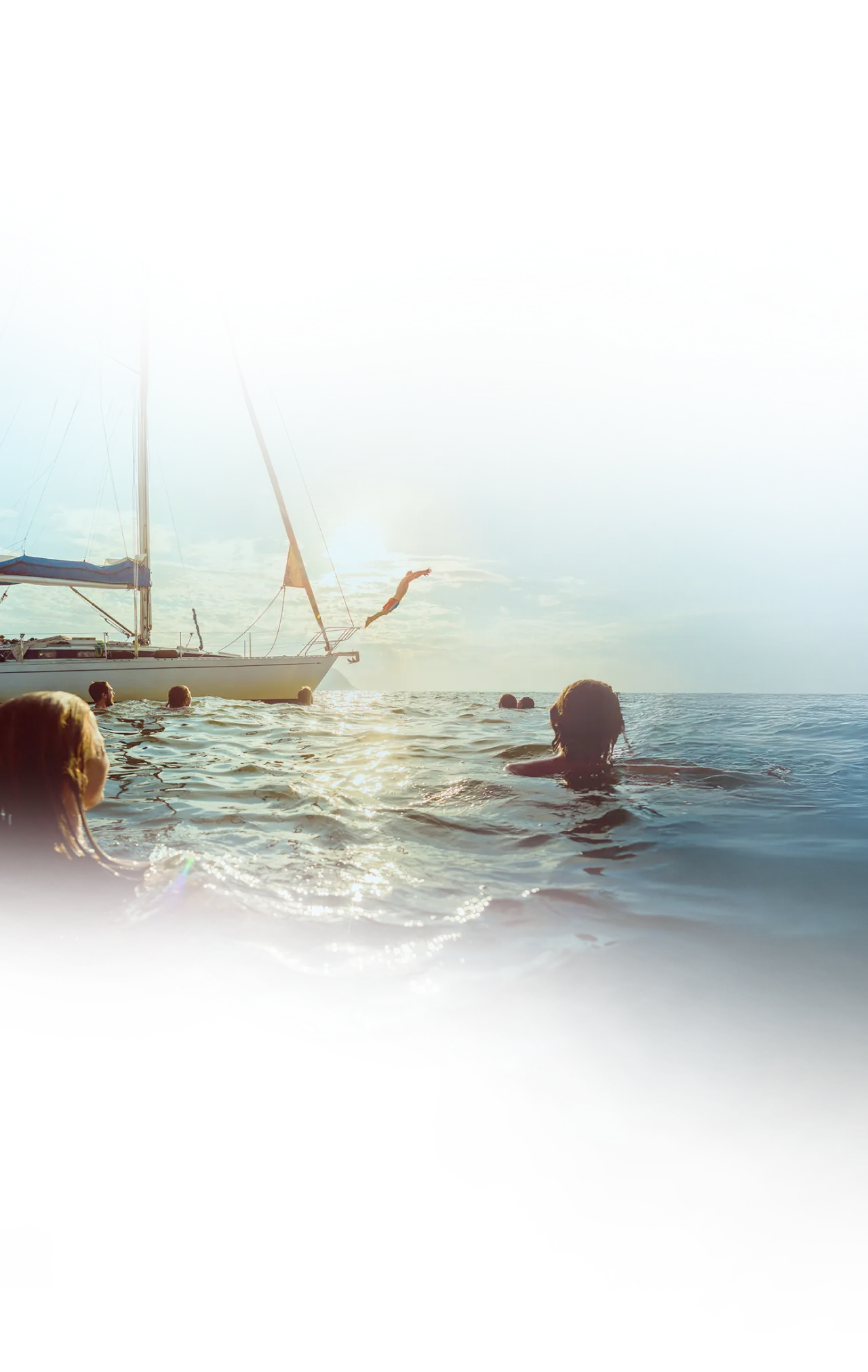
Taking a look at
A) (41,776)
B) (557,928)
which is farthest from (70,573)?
(557,928)

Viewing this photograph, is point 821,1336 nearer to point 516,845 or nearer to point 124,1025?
point 124,1025

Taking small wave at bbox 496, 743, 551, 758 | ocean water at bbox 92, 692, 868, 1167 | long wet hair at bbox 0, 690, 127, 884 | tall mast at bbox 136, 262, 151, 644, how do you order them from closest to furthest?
1. ocean water at bbox 92, 692, 868, 1167
2. long wet hair at bbox 0, 690, 127, 884
3. small wave at bbox 496, 743, 551, 758
4. tall mast at bbox 136, 262, 151, 644

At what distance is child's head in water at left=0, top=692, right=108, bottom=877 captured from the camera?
276cm

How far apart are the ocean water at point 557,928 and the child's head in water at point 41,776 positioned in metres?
0.51

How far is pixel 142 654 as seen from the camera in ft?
82.2

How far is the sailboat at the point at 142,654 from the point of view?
21953 millimetres

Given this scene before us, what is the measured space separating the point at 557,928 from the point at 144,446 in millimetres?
28981

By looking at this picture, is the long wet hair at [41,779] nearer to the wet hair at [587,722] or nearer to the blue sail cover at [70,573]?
the wet hair at [587,722]

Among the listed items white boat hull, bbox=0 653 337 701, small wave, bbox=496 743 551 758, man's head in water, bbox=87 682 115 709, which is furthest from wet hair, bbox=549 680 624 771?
white boat hull, bbox=0 653 337 701

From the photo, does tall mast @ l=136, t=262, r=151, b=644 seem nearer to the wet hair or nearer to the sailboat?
the sailboat

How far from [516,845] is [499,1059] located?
8.90ft

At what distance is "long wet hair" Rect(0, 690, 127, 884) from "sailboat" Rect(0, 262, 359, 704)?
20.8 meters

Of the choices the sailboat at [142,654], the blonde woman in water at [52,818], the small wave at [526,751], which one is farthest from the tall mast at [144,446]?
the blonde woman in water at [52,818]

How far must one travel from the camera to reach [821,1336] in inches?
46.2
